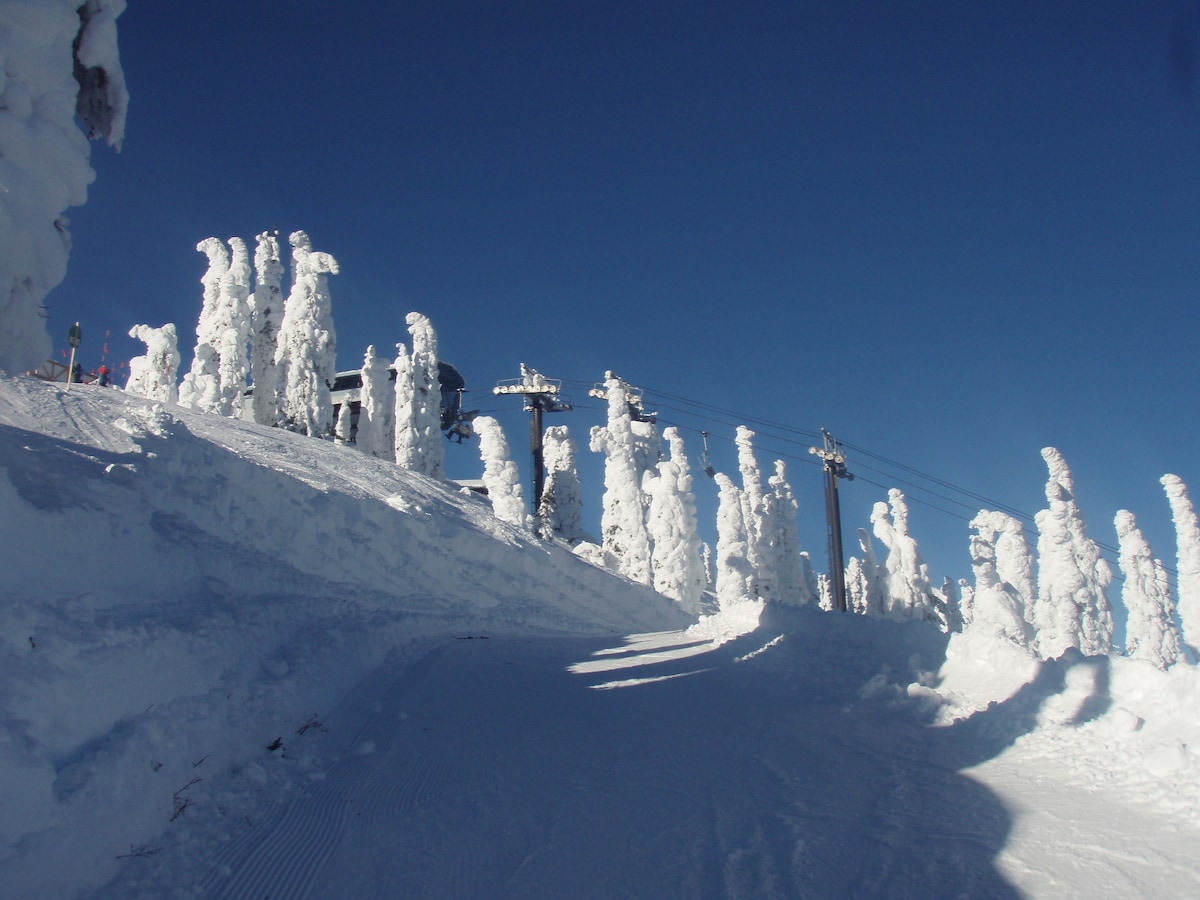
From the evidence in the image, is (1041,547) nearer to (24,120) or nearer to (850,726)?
(850,726)

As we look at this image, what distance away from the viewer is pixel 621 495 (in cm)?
3950

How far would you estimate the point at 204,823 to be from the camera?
5.22 m

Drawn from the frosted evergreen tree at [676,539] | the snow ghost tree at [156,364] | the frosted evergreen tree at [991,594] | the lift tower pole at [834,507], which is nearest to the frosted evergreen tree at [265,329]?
the snow ghost tree at [156,364]

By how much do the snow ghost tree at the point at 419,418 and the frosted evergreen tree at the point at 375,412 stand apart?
1.11m

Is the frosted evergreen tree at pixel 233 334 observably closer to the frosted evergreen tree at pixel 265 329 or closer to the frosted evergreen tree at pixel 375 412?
the frosted evergreen tree at pixel 265 329

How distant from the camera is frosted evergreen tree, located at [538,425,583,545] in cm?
4362

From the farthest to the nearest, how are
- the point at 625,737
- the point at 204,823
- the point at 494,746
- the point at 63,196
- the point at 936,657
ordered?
the point at 936,657, the point at 63,196, the point at 625,737, the point at 494,746, the point at 204,823

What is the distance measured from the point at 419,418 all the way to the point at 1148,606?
39.2m

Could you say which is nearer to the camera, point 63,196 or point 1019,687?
point 63,196

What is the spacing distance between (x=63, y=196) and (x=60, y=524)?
14.0 ft

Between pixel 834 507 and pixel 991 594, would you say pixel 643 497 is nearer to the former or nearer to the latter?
pixel 834 507

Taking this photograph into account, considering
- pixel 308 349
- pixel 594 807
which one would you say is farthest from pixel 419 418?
pixel 594 807

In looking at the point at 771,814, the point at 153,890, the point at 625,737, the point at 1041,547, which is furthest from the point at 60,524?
the point at 1041,547

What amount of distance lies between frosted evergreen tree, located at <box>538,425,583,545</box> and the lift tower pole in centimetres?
1578
